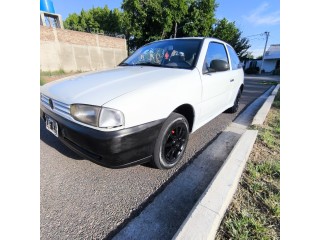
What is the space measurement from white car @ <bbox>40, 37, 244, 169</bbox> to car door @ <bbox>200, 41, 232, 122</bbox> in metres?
0.02

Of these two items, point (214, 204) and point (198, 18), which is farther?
point (198, 18)

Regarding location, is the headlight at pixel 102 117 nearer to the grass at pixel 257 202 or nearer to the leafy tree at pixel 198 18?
the grass at pixel 257 202

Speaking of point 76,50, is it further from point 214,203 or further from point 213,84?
point 214,203

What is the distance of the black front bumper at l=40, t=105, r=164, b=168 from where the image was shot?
4.99ft

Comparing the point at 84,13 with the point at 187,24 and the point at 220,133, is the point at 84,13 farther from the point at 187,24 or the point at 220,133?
the point at 220,133

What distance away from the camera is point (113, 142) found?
4.95 feet

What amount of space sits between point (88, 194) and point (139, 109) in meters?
1.01

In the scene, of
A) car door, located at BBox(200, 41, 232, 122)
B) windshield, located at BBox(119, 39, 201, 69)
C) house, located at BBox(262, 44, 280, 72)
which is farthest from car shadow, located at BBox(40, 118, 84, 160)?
house, located at BBox(262, 44, 280, 72)

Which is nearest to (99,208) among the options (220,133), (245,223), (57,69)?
(245,223)

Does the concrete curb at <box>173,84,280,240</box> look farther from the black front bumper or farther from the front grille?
the front grille

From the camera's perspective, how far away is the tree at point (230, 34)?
3108 centimetres

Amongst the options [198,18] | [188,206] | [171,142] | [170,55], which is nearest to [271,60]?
[198,18]

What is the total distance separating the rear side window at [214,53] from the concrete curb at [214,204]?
1294mm

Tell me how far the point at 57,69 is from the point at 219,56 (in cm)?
1607
